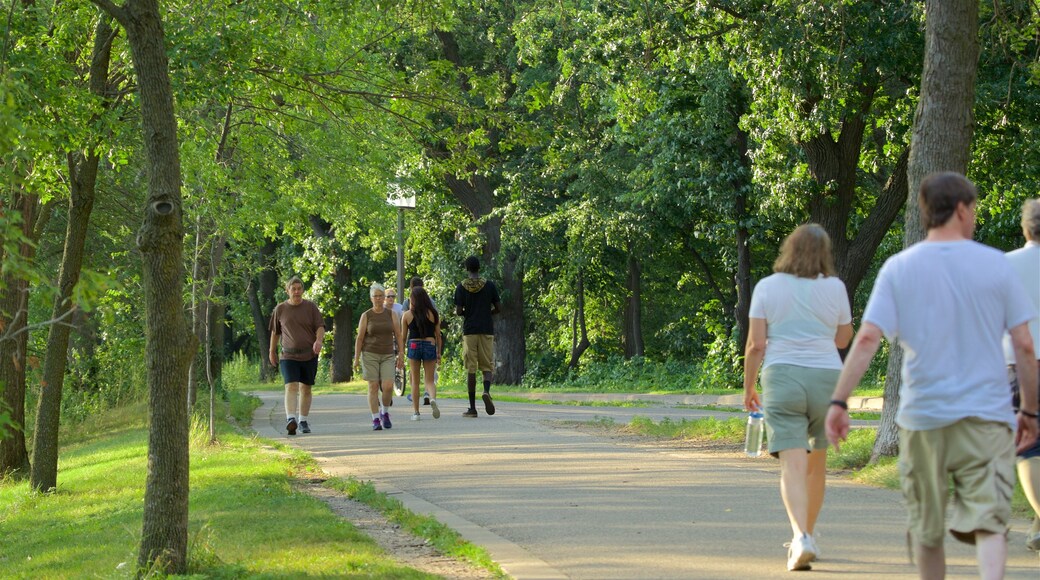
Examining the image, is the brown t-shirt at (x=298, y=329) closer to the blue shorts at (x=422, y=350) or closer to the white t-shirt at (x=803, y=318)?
the blue shorts at (x=422, y=350)

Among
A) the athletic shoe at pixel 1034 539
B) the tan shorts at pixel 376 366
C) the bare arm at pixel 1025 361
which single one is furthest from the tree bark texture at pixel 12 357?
the bare arm at pixel 1025 361

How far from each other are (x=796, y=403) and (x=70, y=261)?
30.4ft

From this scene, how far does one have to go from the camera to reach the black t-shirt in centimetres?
1811

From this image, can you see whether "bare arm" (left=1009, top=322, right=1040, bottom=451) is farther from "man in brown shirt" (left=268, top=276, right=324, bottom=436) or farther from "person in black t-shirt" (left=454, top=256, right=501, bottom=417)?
"person in black t-shirt" (left=454, top=256, right=501, bottom=417)

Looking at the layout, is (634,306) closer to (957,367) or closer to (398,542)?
(398,542)

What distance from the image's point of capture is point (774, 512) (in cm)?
929

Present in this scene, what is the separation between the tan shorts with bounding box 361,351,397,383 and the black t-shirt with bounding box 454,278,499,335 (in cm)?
123

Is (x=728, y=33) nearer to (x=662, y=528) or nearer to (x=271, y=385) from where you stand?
(x=662, y=528)

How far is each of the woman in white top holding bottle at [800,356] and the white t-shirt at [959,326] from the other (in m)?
1.70

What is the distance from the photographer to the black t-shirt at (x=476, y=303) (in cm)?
1811

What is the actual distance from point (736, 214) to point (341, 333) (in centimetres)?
2122

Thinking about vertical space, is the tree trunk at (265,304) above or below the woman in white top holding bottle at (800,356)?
above

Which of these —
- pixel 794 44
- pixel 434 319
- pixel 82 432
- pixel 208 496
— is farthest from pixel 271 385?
pixel 208 496

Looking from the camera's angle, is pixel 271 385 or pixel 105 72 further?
pixel 271 385
